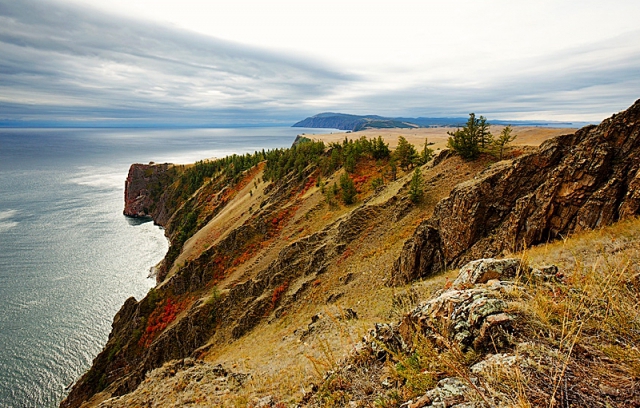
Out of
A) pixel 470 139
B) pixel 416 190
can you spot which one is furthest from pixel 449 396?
pixel 470 139

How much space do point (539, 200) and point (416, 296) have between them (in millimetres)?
9619

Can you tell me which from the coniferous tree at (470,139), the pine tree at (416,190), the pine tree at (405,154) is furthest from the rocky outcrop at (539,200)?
the pine tree at (405,154)

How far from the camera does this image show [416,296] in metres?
17.2

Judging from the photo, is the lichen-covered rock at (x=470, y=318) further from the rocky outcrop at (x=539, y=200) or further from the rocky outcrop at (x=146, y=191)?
the rocky outcrop at (x=146, y=191)

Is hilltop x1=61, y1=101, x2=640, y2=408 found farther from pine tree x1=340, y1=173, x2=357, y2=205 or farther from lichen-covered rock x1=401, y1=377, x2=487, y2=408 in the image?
pine tree x1=340, y1=173, x2=357, y2=205

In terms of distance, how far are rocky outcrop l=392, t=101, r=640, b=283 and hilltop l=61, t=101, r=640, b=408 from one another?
3.5 inches

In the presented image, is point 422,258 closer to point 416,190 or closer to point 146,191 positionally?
point 416,190

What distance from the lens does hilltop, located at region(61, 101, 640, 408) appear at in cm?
509

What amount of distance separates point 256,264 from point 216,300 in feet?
25.3

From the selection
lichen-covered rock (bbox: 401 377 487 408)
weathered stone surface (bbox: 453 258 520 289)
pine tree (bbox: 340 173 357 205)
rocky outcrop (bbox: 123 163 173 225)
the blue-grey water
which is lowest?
the blue-grey water

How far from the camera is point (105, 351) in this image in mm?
43875

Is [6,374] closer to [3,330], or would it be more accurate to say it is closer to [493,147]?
[3,330]

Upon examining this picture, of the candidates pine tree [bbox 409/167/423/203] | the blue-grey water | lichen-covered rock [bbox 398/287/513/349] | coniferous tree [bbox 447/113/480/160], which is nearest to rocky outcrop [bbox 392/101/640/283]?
lichen-covered rock [bbox 398/287/513/349]

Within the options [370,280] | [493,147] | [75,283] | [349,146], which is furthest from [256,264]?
[75,283]
